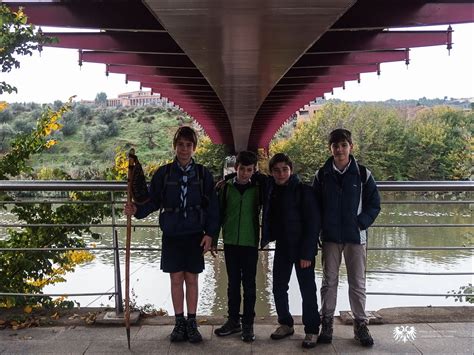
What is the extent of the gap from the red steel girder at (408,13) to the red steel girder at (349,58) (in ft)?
7.29

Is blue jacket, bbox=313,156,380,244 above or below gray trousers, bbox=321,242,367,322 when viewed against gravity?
above

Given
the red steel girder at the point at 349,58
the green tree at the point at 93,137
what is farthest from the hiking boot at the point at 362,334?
the green tree at the point at 93,137

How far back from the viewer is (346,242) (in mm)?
3643

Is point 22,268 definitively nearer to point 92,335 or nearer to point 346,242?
point 92,335

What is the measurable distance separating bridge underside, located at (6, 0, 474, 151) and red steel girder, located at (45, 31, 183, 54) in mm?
15

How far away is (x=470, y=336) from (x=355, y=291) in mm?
914

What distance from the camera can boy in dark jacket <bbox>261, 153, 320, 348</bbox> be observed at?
11.8 feet

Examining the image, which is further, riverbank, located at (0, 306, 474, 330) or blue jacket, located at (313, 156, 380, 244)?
riverbank, located at (0, 306, 474, 330)

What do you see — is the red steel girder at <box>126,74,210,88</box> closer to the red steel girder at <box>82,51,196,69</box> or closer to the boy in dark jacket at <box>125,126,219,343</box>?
the red steel girder at <box>82,51,196,69</box>

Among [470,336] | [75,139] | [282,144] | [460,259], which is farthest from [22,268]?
[75,139]

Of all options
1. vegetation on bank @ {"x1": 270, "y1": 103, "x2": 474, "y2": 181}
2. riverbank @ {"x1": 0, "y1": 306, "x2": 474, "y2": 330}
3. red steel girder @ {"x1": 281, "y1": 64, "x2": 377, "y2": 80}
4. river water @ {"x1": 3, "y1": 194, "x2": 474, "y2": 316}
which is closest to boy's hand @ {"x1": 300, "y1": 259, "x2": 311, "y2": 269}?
riverbank @ {"x1": 0, "y1": 306, "x2": 474, "y2": 330}

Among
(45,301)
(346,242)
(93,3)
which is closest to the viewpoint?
(346,242)

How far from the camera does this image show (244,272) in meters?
3.76

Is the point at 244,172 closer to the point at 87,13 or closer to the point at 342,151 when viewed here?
the point at 342,151
